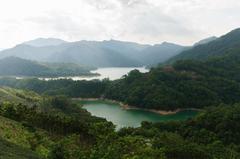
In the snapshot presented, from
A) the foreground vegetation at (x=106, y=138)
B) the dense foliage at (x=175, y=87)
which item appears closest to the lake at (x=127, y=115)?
the dense foliage at (x=175, y=87)

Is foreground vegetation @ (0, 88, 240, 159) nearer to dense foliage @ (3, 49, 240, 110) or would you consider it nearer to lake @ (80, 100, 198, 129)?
lake @ (80, 100, 198, 129)

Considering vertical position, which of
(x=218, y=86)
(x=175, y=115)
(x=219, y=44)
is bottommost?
(x=175, y=115)

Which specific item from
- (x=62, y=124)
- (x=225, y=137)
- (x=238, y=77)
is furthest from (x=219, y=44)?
(x=62, y=124)

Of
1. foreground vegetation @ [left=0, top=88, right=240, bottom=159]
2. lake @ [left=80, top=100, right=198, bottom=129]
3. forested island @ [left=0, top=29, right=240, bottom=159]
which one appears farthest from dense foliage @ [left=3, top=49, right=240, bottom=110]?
foreground vegetation @ [left=0, top=88, right=240, bottom=159]

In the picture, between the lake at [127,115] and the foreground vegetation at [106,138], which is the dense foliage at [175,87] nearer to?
the lake at [127,115]

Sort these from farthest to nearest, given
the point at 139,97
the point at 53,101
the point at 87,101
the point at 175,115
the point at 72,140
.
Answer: the point at 87,101
the point at 139,97
the point at 175,115
the point at 53,101
the point at 72,140

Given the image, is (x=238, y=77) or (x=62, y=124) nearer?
(x=62, y=124)

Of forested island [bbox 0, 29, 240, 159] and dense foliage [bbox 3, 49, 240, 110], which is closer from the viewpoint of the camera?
forested island [bbox 0, 29, 240, 159]

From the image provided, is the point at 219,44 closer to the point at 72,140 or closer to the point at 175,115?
the point at 175,115

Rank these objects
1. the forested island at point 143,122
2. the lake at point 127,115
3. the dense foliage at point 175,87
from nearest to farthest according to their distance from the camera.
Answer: the forested island at point 143,122, the lake at point 127,115, the dense foliage at point 175,87
